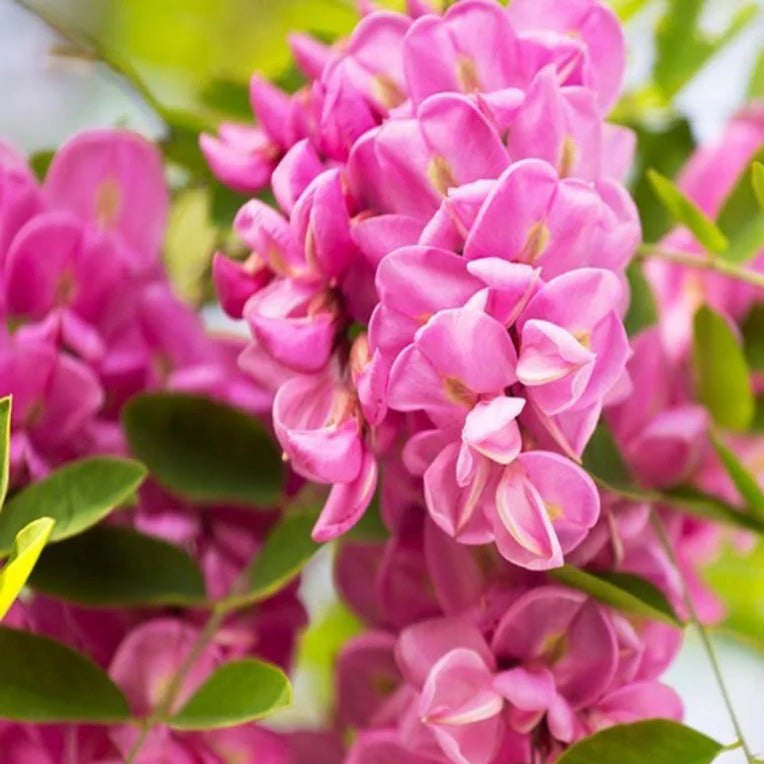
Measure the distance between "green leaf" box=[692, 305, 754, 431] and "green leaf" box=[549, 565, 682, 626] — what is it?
97mm

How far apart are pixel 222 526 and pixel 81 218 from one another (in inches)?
4.1

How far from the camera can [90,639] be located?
41cm

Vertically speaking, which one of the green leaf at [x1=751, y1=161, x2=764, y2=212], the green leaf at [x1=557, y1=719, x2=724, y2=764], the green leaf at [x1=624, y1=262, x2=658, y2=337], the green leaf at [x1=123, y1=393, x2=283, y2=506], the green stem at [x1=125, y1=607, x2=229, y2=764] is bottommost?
the green stem at [x1=125, y1=607, x2=229, y2=764]

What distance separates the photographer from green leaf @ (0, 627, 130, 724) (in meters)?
0.35

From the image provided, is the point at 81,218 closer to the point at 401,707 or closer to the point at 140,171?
the point at 140,171

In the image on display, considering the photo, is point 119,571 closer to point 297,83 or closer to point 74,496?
point 74,496

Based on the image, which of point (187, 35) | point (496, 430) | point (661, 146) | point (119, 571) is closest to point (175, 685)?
point (119, 571)

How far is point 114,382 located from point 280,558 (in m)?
0.07

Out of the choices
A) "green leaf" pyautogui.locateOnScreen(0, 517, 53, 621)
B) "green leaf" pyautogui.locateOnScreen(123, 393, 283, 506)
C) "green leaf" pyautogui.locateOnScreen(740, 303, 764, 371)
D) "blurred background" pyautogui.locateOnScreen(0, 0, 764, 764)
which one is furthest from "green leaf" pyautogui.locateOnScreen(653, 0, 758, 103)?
"green leaf" pyautogui.locateOnScreen(0, 517, 53, 621)

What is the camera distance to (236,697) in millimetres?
350

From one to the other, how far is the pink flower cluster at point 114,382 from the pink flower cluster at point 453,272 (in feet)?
0.24

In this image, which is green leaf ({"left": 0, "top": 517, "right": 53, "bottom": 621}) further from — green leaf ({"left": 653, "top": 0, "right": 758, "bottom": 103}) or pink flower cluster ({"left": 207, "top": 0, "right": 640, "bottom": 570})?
green leaf ({"left": 653, "top": 0, "right": 758, "bottom": 103})

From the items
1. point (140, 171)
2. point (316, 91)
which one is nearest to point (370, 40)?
point (316, 91)

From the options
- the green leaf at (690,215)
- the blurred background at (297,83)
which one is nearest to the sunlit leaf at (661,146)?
the blurred background at (297,83)
